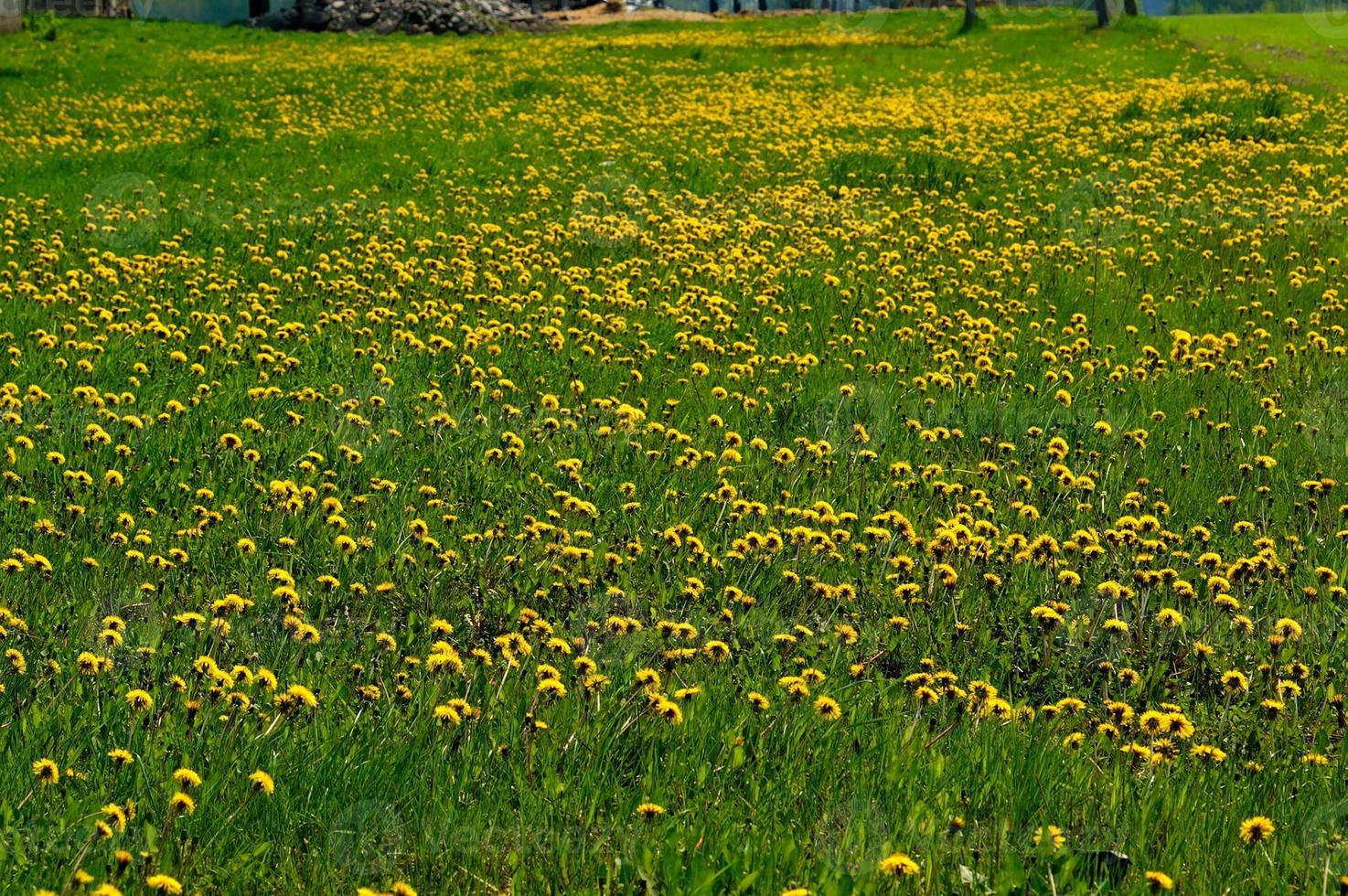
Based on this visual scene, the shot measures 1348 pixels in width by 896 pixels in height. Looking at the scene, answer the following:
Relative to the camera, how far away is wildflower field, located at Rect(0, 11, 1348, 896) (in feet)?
12.0

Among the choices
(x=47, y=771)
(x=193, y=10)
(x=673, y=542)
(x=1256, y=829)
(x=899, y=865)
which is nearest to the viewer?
(x=899, y=865)

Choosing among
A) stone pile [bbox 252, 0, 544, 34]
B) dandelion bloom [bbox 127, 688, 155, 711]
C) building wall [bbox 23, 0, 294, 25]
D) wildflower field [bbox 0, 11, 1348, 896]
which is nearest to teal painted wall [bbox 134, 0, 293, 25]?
building wall [bbox 23, 0, 294, 25]

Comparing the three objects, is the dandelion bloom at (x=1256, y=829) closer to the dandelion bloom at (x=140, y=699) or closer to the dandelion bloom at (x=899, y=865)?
the dandelion bloom at (x=899, y=865)

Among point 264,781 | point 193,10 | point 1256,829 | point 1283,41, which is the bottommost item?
point 1256,829

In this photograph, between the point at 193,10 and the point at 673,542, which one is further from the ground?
the point at 193,10

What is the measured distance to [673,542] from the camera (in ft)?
18.5

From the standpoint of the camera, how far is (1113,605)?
5.35 metres

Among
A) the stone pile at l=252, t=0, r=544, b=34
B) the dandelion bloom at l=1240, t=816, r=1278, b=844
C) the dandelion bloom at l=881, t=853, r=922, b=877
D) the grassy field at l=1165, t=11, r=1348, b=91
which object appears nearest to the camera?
the dandelion bloom at l=881, t=853, r=922, b=877

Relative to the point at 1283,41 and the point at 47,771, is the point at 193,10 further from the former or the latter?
the point at 47,771

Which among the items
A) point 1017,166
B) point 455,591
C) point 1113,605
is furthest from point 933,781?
point 1017,166

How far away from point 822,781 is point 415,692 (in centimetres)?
147

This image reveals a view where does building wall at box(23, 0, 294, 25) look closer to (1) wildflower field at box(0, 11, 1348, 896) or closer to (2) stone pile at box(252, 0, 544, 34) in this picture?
(2) stone pile at box(252, 0, 544, 34)

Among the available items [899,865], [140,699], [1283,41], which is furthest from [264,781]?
[1283,41]

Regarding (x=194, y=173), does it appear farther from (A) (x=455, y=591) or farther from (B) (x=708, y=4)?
(B) (x=708, y=4)
